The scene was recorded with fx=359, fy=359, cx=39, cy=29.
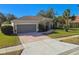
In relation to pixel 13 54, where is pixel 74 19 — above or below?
above

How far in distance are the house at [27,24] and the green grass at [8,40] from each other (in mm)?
407

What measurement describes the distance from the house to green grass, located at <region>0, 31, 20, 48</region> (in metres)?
0.41

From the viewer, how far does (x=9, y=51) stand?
1350 cm

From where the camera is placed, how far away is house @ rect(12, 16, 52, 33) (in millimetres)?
13797

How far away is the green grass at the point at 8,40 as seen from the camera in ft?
44.5

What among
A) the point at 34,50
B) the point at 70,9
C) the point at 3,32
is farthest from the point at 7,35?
the point at 70,9

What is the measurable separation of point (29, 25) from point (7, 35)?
97 cm

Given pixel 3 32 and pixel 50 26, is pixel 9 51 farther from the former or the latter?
pixel 50 26

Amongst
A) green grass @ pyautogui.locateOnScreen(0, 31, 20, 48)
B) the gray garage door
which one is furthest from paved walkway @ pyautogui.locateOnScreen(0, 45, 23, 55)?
the gray garage door

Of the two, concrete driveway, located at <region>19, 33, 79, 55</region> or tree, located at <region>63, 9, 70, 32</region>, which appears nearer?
concrete driveway, located at <region>19, 33, 79, 55</region>

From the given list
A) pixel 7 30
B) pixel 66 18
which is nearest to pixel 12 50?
pixel 7 30

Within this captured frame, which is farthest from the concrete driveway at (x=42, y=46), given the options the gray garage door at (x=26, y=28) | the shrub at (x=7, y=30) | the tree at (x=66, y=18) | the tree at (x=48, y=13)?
the tree at (x=48, y=13)

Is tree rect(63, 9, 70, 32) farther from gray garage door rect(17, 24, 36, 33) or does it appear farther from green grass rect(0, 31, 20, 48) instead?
green grass rect(0, 31, 20, 48)

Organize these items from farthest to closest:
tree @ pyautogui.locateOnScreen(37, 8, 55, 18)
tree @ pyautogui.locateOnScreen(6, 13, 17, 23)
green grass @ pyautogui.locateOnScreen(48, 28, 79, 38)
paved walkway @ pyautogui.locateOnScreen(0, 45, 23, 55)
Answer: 1. green grass @ pyautogui.locateOnScreen(48, 28, 79, 38)
2. tree @ pyautogui.locateOnScreen(37, 8, 55, 18)
3. tree @ pyautogui.locateOnScreen(6, 13, 17, 23)
4. paved walkway @ pyautogui.locateOnScreen(0, 45, 23, 55)
